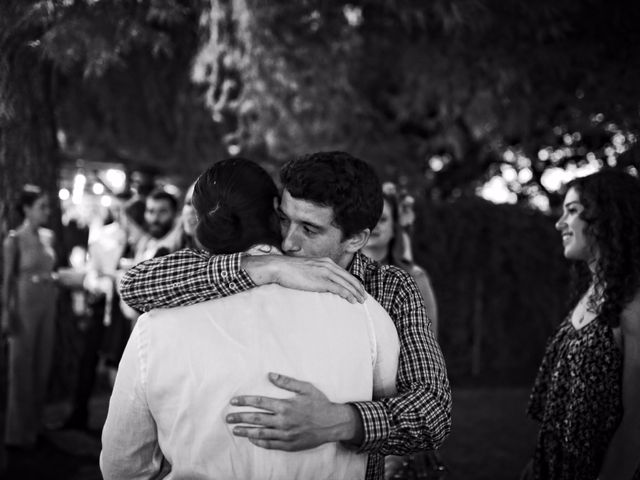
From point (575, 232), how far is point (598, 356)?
0.56 metres

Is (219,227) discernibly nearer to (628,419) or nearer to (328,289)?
(328,289)

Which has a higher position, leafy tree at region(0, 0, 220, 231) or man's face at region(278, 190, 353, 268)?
leafy tree at region(0, 0, 220, 231)

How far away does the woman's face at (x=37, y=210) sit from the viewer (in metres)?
5.36

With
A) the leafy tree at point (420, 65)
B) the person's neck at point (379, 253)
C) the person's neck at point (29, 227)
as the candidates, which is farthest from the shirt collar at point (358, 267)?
the person's neck at point (29, 227)

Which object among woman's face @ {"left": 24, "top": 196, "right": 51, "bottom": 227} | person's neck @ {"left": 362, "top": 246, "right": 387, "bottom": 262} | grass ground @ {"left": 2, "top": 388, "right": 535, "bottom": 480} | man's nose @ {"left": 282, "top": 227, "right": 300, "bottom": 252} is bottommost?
grass ground @ {"left": 2, "top": 388, "right": 535, "bottom": 480}

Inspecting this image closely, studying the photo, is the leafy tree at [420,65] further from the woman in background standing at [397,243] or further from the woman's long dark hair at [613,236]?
the woman's long dark hair at [613,236]

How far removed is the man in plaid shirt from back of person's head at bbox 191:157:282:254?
0.25 ft

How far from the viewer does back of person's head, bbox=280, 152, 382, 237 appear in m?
1.98

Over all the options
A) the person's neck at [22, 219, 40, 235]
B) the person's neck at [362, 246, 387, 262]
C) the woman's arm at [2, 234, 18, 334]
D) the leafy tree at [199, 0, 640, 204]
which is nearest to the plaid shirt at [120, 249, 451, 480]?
the person's neck at [362, 246, 387, 262]

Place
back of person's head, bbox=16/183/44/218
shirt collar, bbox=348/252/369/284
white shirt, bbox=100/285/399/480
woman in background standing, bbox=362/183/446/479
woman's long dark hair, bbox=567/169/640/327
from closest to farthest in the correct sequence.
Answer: white shirt, bbox=100/285/399/480
shirt collar, bbox=348/252/369/284
woman's long dark hair, bbox=567/169/640/327
woman in background standing, bbox=362/183/446/479
back of person's head, bbox=16/183/44/218

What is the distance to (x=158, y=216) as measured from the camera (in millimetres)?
5414

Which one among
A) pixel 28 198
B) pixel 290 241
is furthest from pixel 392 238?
pixel 28 198

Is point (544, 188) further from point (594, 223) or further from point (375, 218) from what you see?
point (375, 218)

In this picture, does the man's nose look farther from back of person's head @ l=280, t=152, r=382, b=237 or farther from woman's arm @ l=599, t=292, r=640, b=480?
woman's arm @ l=599, t=292, r=640, b=480
